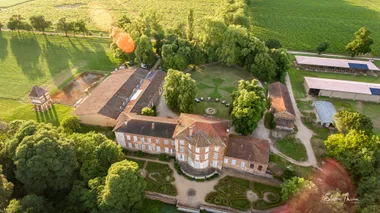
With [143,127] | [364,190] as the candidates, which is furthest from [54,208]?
[364,190]

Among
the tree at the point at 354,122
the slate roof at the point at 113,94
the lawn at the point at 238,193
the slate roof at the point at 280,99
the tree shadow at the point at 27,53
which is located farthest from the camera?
the tree shadow at the point at 27,53

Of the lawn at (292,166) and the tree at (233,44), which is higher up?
the tree at (233,44)

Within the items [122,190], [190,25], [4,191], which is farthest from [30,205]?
[190,25]

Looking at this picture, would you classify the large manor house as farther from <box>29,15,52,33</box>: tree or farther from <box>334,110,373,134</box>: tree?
<box>29,15,52,33</box>: tree

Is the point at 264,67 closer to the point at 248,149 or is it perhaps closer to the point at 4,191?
the point at 248,149

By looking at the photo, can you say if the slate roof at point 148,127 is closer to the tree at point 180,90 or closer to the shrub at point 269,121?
the tree at point 180,90

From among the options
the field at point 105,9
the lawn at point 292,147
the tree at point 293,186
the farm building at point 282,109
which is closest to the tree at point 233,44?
the farm building at point 282,109

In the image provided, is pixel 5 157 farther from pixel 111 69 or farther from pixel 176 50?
pixel 176 50
